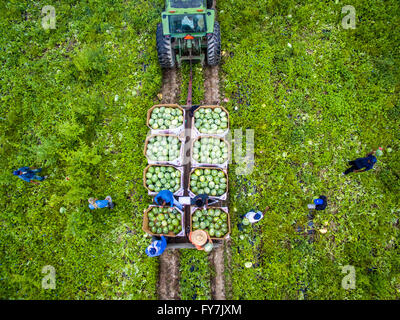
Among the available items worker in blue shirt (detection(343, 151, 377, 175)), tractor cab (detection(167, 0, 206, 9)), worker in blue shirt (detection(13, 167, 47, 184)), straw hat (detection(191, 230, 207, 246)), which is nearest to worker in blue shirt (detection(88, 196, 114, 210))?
worker in blue shirt (detection(13, 167, 47, 184))

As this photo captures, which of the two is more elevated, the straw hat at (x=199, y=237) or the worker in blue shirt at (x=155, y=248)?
the straw hat at (x=199, y=237)

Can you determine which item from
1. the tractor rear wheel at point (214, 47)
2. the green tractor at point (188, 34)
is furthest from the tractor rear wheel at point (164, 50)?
the tractor rear wheel at point (214, 47)

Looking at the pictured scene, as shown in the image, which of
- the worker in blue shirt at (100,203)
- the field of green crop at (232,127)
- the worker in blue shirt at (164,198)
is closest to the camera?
the worker in blue shirt at (164,198)

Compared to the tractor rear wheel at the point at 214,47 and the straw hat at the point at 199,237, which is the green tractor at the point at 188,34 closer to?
the tractor rear wheel at the point at 214,47

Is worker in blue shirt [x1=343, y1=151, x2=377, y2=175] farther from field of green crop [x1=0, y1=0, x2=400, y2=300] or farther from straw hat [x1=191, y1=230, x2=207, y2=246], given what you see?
straw hat [x1=191, y1=230, x2=207, y2=246]

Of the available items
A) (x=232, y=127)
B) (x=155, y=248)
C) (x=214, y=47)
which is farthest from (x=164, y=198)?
(x=214, y=47)
